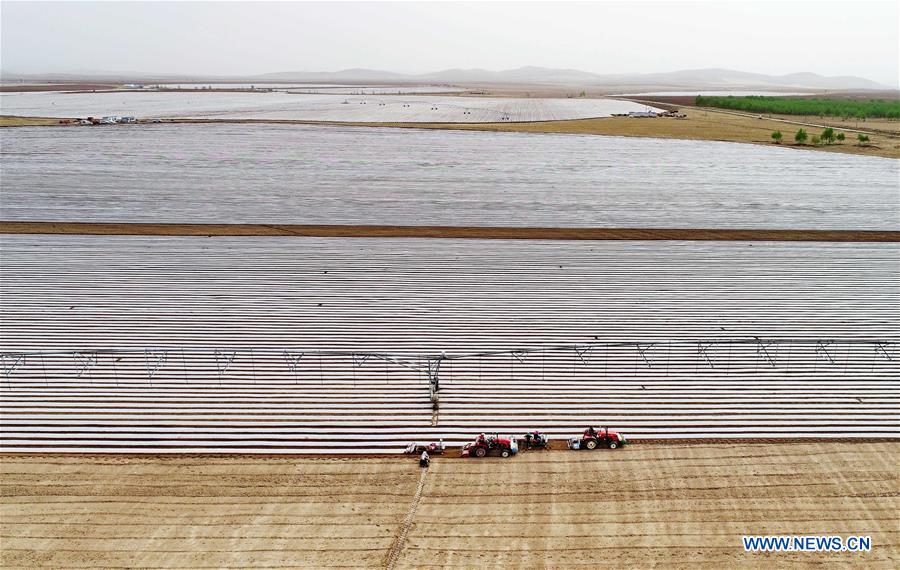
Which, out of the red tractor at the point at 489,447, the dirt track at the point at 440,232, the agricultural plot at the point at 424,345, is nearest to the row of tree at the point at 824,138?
the dirt track at the point at 440,232

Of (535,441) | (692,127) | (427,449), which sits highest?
(692,127)

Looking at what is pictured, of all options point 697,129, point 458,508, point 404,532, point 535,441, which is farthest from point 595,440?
point 697,129

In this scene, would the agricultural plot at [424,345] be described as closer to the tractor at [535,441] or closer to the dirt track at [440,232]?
the tractor at [535,441]

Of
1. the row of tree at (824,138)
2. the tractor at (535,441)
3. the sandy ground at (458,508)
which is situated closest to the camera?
the sandy ground at (458,508)

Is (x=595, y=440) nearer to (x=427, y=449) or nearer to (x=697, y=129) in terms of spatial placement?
(x=427, y=449)

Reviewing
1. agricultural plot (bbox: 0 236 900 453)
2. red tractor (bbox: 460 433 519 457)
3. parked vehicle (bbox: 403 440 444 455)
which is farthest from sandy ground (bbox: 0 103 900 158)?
parked vehicle (bbox: 403 440 444 455)

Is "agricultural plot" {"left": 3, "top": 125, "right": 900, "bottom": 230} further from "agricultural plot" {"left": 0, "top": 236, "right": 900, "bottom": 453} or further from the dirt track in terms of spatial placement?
"agricultural plot" {"left": 0, "top": 236, "right": 900, "bottom": 453}
